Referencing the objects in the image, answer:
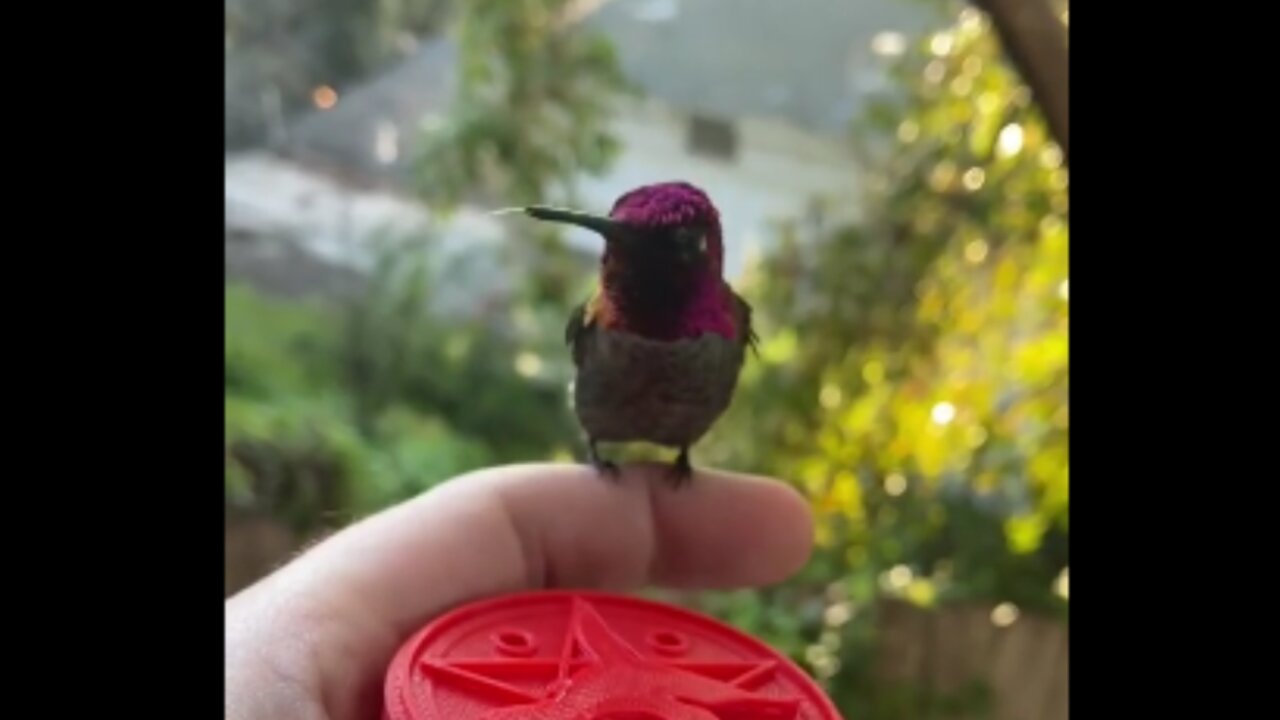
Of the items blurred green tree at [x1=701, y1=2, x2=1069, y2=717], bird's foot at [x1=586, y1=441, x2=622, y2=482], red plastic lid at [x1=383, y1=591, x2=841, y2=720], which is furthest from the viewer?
blurred green tree at [x1=701, y1=2, x2=1069, y2=717]

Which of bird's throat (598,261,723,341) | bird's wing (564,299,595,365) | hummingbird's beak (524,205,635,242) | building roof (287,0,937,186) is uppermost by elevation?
building roof (287,0,937,186)

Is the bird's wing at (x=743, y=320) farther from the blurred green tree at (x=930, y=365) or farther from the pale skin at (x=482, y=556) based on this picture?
the blurred green tree at (x=930, y=365)

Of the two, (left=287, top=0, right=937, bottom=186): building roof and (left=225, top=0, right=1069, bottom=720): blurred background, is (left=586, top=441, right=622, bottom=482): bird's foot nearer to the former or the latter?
(left=225, top=0, right=1069, bottom=720): blurred background

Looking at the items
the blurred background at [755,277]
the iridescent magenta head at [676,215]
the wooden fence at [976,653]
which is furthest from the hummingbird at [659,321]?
the wooden fence at [976,653]

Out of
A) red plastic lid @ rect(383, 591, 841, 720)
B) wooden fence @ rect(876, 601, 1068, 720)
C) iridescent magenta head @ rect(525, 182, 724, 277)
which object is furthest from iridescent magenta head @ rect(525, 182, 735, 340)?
wooden fence @ rect(876, 601, 1068, 720)
